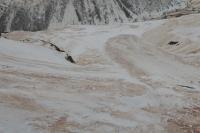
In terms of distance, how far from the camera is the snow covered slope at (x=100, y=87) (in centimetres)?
1077

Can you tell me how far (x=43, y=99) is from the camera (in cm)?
1186

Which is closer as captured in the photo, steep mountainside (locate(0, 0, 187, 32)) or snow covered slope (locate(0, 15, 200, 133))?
snow covered slope (locate(0, 15, 200, 133))

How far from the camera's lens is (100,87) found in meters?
13.7

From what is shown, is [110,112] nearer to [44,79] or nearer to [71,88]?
[71,88]

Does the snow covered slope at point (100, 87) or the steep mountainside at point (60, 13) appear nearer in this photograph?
the snow covered slope at point (100, 87)

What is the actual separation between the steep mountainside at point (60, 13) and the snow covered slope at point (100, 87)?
18131 millimetres

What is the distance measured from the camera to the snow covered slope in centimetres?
1077

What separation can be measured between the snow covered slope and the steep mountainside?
18131 millimetres

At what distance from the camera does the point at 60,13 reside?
4109 centimetres

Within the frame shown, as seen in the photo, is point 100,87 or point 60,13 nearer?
point 100,87

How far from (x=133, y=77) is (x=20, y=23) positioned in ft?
90.5

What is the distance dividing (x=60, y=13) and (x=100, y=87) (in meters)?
28.4

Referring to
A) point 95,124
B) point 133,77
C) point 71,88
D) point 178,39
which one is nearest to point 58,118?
point 95,124

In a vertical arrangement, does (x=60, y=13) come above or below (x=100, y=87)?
below
